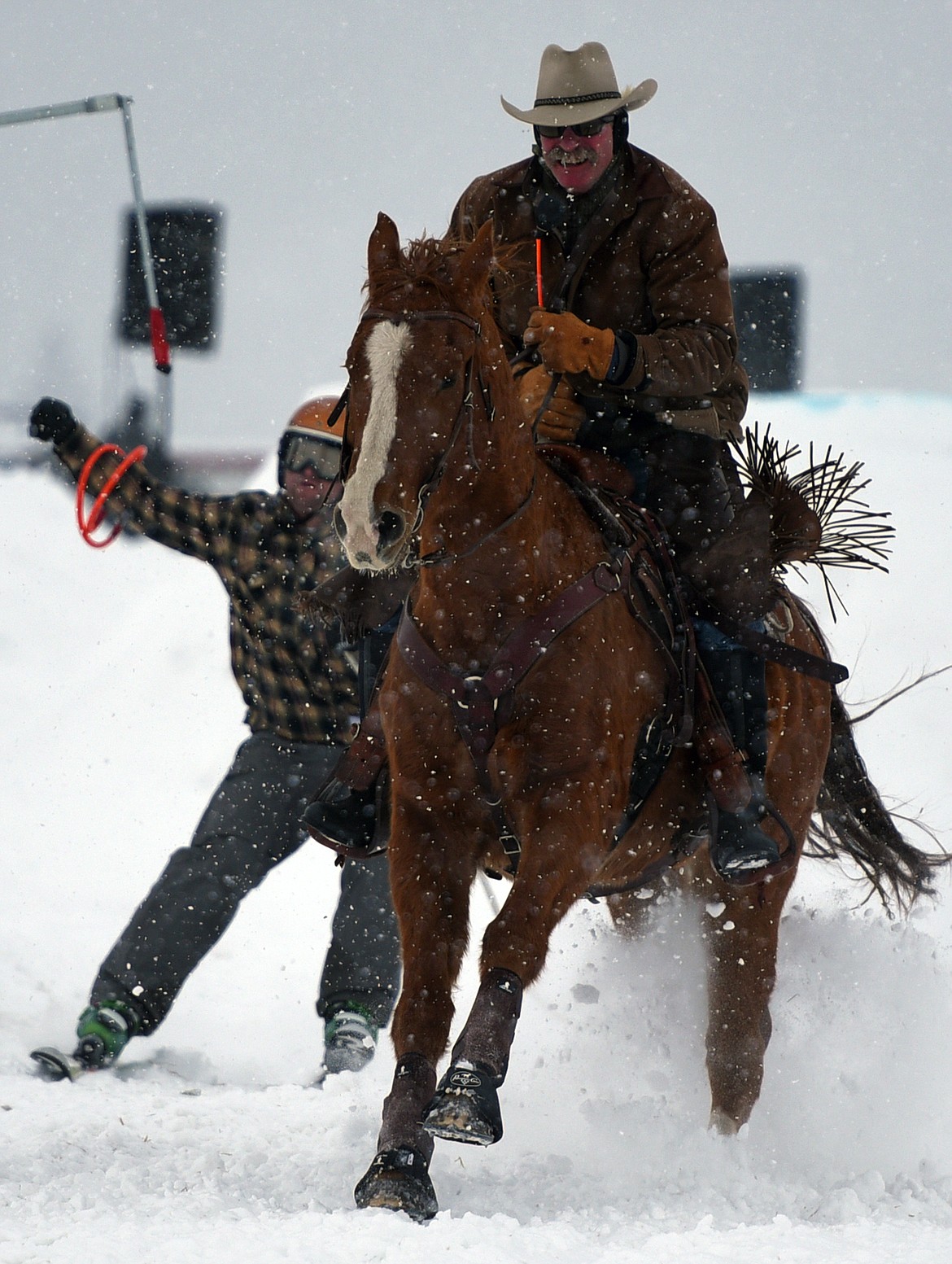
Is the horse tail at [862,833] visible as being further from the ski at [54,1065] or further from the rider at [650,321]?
the ski at [54,1065]

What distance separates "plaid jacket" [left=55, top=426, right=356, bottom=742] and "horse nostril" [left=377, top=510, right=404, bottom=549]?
252 centimetres

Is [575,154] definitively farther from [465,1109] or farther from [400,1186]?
[400,1186]

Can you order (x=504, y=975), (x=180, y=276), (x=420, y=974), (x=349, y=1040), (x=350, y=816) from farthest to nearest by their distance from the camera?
(x=180, y=276) < (x=349, y=1040) < (x=350, y=816) < (x=420, y=974) < (x=504, y=975)

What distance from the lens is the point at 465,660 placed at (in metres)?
3.50

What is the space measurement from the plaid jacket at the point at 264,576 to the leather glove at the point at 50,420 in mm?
70

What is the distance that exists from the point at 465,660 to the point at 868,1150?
87.1 inches

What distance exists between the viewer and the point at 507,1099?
466cm

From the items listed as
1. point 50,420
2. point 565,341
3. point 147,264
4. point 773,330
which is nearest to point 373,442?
point 565,341

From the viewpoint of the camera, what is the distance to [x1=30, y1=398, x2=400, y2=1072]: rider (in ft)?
18.1

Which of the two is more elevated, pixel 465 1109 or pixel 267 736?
pixel 465 1109

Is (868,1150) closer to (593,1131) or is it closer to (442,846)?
(593,1131)

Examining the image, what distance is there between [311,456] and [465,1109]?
3161 mm

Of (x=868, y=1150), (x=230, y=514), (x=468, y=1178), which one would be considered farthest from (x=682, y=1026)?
(x=230, y=514)

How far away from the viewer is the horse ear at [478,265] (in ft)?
11.0
